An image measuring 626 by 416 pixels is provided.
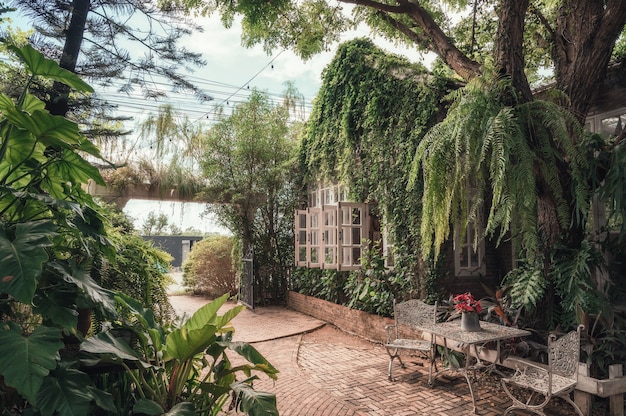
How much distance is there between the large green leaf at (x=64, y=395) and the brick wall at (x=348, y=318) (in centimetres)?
414

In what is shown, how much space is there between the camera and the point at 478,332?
362 centimetres

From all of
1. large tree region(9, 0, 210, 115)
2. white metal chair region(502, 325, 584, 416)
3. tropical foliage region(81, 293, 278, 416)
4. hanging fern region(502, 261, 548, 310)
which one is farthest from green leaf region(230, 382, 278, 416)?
hanging fern region(502, 261, 548, 310)

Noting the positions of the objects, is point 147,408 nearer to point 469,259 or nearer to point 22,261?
point 22,261

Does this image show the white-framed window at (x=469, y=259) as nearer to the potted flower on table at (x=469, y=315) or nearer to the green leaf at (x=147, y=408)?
the potted flower on table at (x=469, y=315)

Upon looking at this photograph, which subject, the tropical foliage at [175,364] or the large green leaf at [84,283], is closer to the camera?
the large green leaf at [84,283]

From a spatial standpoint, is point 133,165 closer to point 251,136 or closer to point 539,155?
point 251,136

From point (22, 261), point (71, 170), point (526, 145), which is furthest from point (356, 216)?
point (22, 261)

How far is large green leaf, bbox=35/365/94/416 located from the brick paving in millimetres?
1691

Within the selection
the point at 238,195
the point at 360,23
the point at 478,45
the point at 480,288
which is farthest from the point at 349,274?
the point at 478,45

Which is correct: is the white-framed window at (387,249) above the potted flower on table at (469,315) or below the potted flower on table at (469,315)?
above

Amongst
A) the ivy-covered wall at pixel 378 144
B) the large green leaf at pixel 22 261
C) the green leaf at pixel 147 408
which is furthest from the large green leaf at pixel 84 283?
the ivy-covered wall at pixel 378 144

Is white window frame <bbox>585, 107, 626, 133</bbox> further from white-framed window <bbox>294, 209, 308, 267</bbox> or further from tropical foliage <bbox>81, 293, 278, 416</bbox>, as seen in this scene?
white-framed window <bbox>294, 209, 308, 267</bbox>

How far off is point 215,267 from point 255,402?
8325 mm

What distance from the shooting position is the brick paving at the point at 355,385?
3.45m
